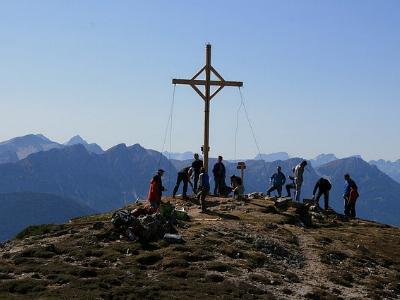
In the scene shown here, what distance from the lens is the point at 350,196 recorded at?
48.0 metres

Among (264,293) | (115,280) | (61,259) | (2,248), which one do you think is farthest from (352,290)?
(2,248)

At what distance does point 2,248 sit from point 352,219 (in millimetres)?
26498

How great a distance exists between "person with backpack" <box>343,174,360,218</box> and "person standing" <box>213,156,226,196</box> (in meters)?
9.65

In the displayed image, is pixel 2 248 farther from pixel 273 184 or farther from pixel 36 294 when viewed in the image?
pixel 273 184

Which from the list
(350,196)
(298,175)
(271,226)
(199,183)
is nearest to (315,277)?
(271,226)

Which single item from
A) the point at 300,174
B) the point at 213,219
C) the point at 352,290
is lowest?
the point at 352,290

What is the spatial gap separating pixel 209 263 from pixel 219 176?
20514mm

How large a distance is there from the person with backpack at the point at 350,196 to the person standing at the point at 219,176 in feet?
31.7

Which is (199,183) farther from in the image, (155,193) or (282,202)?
(282,202)

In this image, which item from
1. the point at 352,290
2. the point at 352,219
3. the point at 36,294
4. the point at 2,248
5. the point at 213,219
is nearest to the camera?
the point at 36,294

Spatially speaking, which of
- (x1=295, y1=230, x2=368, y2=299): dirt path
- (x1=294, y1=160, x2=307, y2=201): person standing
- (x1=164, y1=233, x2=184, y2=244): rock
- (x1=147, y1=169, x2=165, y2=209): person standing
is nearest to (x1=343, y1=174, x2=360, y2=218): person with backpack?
(x1=294, y1=160, x2=307, y2=201): person standing

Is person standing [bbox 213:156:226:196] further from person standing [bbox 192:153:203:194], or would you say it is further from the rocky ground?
the rocky ground

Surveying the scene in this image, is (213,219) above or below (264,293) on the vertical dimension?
above

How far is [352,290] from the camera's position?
2770 centimetres
